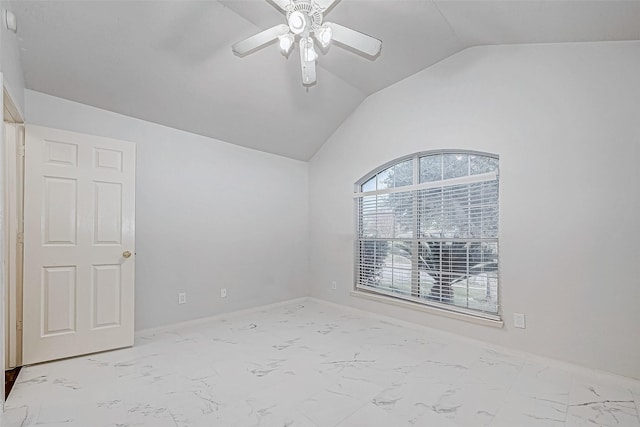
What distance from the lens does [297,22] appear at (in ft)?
6.52

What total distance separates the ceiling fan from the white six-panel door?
1.75 meters

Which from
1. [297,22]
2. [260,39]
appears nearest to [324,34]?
[297,22]

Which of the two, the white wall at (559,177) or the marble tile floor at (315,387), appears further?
the white wall at (559,177)

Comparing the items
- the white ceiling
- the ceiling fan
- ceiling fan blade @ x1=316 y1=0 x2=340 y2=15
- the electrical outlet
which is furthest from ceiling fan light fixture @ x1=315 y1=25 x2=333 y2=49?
the electrical outlet

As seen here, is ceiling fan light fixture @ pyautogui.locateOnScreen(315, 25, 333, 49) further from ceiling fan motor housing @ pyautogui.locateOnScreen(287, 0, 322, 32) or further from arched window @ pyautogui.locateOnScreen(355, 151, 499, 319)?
arched window @ pyautogui.locateOnScreen(355, 151, 499, 319)

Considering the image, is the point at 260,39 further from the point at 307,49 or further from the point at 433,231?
the point at 433,231

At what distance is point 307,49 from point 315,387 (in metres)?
2.38

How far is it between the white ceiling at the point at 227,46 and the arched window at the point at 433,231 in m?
1.10

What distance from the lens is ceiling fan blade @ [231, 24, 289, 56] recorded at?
2.22 meters

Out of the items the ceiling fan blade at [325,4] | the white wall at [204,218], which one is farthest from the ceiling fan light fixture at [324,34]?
the white wall at [204,218]

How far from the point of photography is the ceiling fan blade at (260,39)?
222 centimetres

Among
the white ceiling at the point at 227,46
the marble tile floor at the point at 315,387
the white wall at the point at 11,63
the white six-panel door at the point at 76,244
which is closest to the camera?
the marble tile floor at the point at 315,387

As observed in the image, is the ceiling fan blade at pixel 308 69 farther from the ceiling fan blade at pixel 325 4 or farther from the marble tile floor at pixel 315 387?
the marble tile floor at pixel 315 387

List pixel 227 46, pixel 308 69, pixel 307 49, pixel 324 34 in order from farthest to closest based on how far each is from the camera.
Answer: pixel 227 46
pixel 308 69
pixel 307 49
pixel 324 34
